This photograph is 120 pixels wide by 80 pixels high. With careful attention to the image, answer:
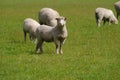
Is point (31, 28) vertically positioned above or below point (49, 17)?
below

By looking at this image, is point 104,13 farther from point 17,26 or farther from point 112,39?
point 112,39

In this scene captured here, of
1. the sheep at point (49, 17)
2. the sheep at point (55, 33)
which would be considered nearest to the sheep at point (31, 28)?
the sheep at point (49, 17)

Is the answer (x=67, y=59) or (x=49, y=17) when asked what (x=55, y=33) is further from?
(x=49, y=17)

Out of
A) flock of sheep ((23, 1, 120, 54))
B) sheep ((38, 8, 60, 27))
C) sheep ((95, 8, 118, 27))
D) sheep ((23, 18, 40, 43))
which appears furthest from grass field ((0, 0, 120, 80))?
sheep ((95, 8, 118, 27))

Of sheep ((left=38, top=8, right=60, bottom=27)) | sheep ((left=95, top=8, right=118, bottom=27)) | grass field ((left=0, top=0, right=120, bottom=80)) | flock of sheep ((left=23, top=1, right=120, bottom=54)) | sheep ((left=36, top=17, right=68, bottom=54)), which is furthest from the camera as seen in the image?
sheep ((left=95, top=8, right=118, bottom=27))

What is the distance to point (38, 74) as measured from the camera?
445 inches

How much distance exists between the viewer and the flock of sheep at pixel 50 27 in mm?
14766

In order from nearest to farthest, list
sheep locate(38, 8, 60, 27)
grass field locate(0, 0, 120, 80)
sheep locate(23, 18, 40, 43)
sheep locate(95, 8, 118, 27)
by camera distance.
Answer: grass field locate(0, 0, 120, 80) < sheep locate(23, 18, 40, 43) < sheep locate(38, 8, 60, 27) < sheep locate(95, 8, 118, 27)

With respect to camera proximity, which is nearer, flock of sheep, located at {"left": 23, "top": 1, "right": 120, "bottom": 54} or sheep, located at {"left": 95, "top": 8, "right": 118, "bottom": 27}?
flock of sheep, located at {"left": 23, "top": 1, "right": 120, "bottom": 54}

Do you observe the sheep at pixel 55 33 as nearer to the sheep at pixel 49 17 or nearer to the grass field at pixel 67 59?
the grass field at pixel 67 59

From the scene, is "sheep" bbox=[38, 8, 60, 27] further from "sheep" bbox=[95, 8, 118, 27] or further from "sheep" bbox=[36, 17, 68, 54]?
"sheep" bbox=[95, 8, 118, 27]

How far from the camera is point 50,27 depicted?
15562mm

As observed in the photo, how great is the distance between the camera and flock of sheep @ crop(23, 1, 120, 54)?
1477cm

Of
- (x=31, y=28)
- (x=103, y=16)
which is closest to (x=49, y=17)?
(x=31, y=28)
